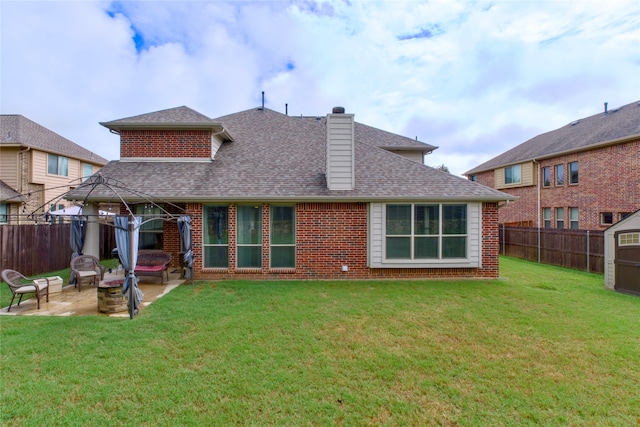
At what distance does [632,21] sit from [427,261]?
1275 centimetres

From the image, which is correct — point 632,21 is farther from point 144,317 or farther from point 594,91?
point 144,317

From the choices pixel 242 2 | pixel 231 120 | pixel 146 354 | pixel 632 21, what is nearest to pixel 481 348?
pixel 146 354

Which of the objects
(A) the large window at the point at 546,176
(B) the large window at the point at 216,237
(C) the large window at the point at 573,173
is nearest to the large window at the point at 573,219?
(C) the large window at the point at 573,173

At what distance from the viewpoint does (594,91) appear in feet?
67.5

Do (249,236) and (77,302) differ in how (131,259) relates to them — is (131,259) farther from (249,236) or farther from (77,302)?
(249,236)

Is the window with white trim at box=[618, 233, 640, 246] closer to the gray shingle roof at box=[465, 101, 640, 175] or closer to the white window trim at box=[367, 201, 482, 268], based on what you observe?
the white window trim at box=[367, 201, 482, 268]

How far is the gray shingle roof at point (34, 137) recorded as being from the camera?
1741 cm

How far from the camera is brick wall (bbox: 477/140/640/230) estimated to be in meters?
15.0

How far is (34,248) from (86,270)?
3.38 m

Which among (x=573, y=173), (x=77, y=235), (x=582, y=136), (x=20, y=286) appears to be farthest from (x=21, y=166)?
(x=582, y=136)

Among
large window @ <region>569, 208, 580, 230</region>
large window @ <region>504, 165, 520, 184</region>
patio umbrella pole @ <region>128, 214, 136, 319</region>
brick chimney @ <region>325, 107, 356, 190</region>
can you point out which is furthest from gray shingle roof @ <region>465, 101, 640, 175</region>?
patio umbrella pole @ <region>128, 214, 136, 319</region>

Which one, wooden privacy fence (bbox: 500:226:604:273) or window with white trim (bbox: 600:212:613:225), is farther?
window with white trim (bbox: 600:212:613:225)

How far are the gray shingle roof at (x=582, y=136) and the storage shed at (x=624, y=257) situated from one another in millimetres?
9775

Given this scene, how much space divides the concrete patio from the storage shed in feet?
41.2
